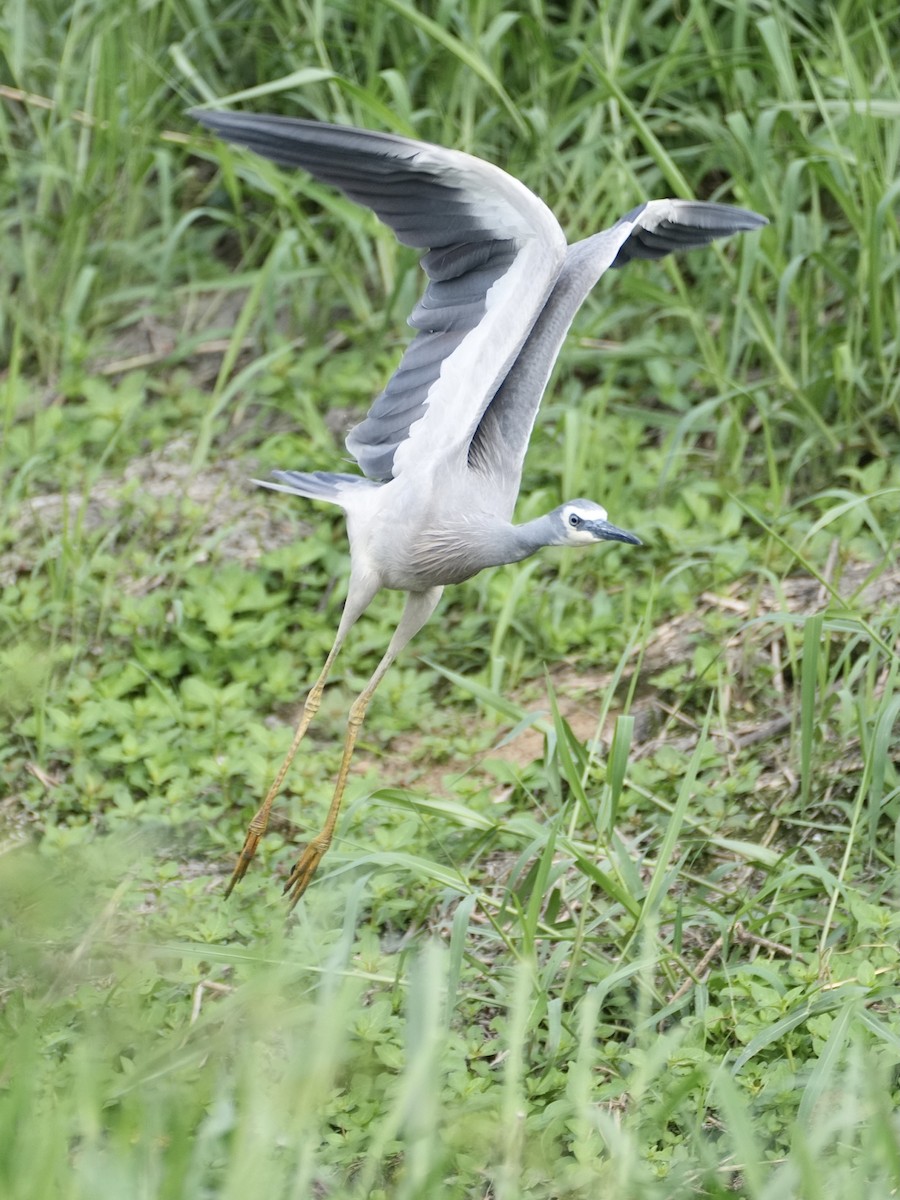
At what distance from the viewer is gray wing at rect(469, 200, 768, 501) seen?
120 inches

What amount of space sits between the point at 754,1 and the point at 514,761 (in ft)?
8.75

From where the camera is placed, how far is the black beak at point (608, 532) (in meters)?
2.85

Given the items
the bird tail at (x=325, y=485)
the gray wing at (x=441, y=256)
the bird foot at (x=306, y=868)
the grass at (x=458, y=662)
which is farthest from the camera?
the bird tail at (x=325, y=485)

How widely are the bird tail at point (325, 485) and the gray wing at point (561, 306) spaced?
278mm

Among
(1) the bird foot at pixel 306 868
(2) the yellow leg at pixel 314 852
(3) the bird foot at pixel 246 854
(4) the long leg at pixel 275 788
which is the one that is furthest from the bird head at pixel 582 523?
(3) the bird foot at pixel 246 854

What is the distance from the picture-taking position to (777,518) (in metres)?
3.80

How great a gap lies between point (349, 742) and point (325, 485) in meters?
0.56

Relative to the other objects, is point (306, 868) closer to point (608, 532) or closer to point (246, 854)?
point (246, 854)

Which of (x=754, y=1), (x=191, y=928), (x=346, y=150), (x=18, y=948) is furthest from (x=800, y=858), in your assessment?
(x=754, y=1)

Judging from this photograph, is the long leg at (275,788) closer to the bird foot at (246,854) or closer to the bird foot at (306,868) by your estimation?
the bird foot at (246,854)

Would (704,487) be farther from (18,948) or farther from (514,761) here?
(18,948)

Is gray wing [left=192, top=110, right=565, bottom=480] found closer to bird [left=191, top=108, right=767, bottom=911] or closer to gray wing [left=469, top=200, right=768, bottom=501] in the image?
bird [left=191, top=108, right=767, bottom=911]

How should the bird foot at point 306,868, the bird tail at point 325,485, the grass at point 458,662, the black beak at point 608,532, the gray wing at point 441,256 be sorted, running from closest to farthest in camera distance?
1. the grass at point 458,662
2. the gray wing at point 441,256
3. the black beak at point 608,532
4. the bird foot at point 306,868
5. the bird tail at point 325,485

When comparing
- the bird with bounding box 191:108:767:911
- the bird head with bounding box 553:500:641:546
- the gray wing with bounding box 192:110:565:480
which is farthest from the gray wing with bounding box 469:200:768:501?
the bird head with bounding box 553:500:641:546
